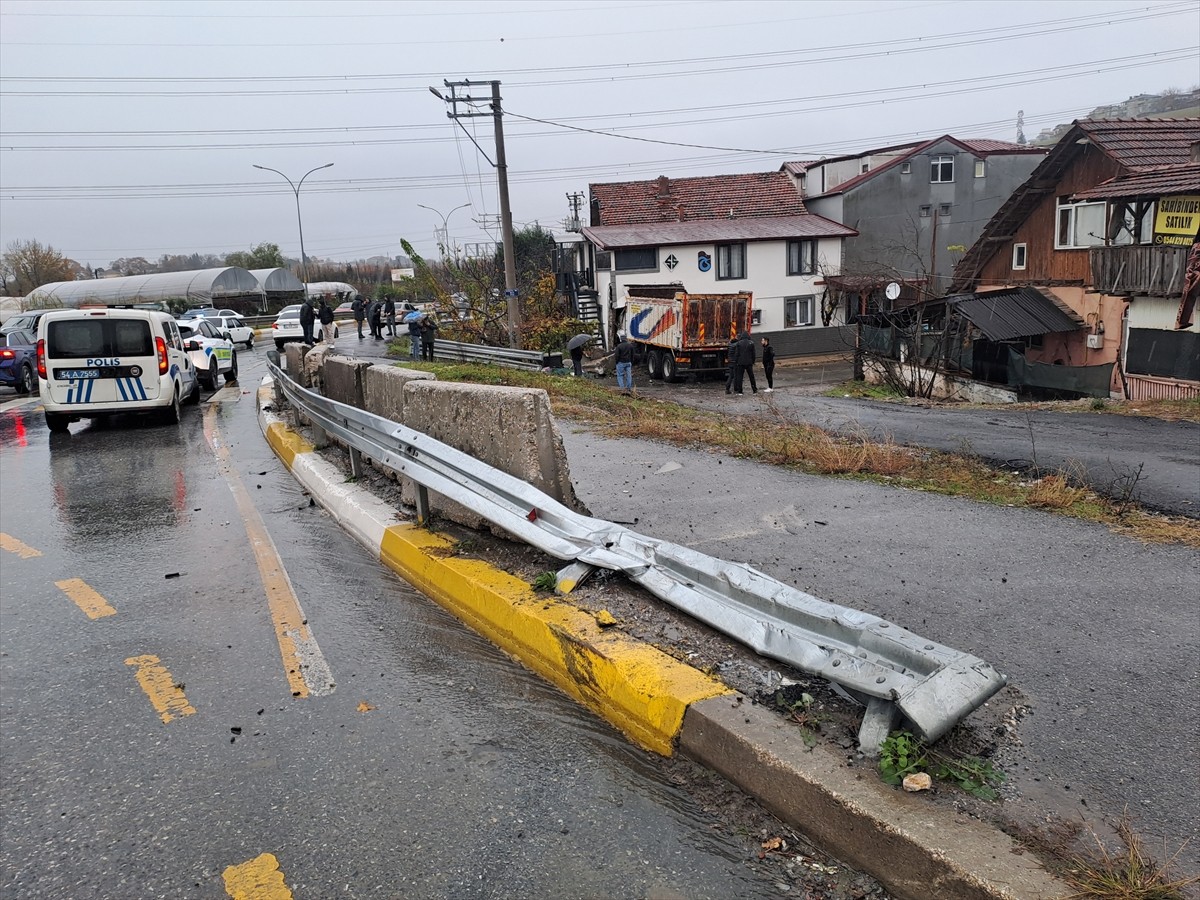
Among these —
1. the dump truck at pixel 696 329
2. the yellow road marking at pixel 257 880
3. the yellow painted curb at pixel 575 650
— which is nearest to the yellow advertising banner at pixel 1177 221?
the dump truck at pixel 696 329

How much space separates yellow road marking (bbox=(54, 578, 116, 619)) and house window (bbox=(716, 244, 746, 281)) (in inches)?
1596

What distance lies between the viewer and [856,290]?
4462 cm

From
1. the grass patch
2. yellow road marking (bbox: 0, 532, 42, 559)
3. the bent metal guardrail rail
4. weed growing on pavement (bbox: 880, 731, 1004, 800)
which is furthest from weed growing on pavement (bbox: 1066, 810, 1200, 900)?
yellow road marking (bbox: 0, 532, 42, 559)

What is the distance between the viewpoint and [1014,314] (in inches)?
1087

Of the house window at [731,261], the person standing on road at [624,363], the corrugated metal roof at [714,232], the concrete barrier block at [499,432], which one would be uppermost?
the corrugated metal roof at [714,232]

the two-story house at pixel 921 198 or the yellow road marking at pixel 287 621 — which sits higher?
the two-story house at pixel 921 198

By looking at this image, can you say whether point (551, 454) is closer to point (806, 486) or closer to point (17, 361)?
point (806, 486)

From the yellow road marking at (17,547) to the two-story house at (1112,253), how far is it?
24.0 metres

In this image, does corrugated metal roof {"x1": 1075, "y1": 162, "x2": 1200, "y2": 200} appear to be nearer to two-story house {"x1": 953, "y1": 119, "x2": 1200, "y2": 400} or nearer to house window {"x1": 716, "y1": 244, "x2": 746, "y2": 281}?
two-story house {"x1": 953, "y1": 119, "x2": 1200, "y2": 400}

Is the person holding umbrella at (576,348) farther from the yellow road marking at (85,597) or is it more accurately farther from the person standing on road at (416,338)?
the yellow road marking at (85,597)

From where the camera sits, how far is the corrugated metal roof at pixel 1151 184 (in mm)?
22344

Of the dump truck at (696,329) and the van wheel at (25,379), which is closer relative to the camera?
the van wheel at (25,379)

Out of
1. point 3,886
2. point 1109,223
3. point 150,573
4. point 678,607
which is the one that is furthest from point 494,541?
point 1109,223

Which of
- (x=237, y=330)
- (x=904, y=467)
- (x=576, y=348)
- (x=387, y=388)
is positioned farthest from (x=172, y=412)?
(x=237, y=330)
